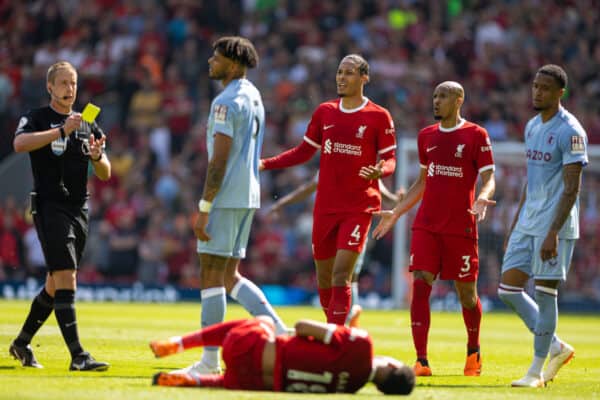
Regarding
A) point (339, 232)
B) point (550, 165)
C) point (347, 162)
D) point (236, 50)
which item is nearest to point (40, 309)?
point (339, 232)

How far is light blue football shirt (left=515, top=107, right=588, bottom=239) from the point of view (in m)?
Result: 9.55

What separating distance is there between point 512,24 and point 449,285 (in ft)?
26.0

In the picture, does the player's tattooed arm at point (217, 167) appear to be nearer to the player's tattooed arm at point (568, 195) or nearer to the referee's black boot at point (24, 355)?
the referee's black boot at point (24, 355)

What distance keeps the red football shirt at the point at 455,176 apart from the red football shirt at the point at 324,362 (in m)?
3.33

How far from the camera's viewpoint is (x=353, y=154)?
10.8 metres

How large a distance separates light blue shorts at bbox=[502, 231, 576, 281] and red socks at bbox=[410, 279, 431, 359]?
93 centimetres

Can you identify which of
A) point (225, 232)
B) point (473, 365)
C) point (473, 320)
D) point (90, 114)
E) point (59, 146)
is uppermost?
point (90, 114)

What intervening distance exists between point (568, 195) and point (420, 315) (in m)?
2.03

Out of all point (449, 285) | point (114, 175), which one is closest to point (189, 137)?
point (114, 175)

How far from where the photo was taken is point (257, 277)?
24.9 m

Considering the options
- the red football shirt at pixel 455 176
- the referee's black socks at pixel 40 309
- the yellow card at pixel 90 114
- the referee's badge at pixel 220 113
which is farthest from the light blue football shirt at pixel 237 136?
the red football shirt at pixel 455 176

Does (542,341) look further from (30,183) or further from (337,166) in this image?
(30,183)

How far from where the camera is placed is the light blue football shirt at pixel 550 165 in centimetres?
955

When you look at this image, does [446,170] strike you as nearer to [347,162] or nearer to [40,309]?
[347,162]
